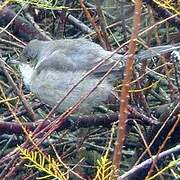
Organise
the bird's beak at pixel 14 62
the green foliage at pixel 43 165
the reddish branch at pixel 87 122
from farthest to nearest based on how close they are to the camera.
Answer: the bird's beak at pixel 14 62
the reddish branch at pixel 87 122
the green foliage at pixel 43 165

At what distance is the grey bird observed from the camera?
4594mm

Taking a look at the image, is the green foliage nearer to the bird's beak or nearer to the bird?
the bird

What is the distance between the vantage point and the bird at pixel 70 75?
15.1ft

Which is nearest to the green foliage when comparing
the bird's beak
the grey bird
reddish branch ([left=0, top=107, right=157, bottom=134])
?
reddish branch ([left=0, top=107, right=157, bottom=134])

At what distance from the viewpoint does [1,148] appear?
5.01 m

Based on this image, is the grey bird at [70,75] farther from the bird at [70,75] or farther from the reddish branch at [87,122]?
the reddish branch at [87,122]

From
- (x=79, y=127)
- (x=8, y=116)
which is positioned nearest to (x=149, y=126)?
(x=79, y=127)

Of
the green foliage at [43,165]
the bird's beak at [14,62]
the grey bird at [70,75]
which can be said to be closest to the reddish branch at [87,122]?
the grey bird at [70,75]

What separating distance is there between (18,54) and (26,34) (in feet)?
0.85

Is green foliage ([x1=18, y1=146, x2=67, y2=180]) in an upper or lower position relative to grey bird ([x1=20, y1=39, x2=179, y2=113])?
upper

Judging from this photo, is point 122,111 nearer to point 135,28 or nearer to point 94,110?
point 135,28

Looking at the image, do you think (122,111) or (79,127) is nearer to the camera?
(122,111)

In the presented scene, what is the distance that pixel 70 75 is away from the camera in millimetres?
4633

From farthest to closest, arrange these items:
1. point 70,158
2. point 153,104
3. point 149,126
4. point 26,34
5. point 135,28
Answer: point 26,34
point 153,104
point 70,158
point 149,126
point 135,28
